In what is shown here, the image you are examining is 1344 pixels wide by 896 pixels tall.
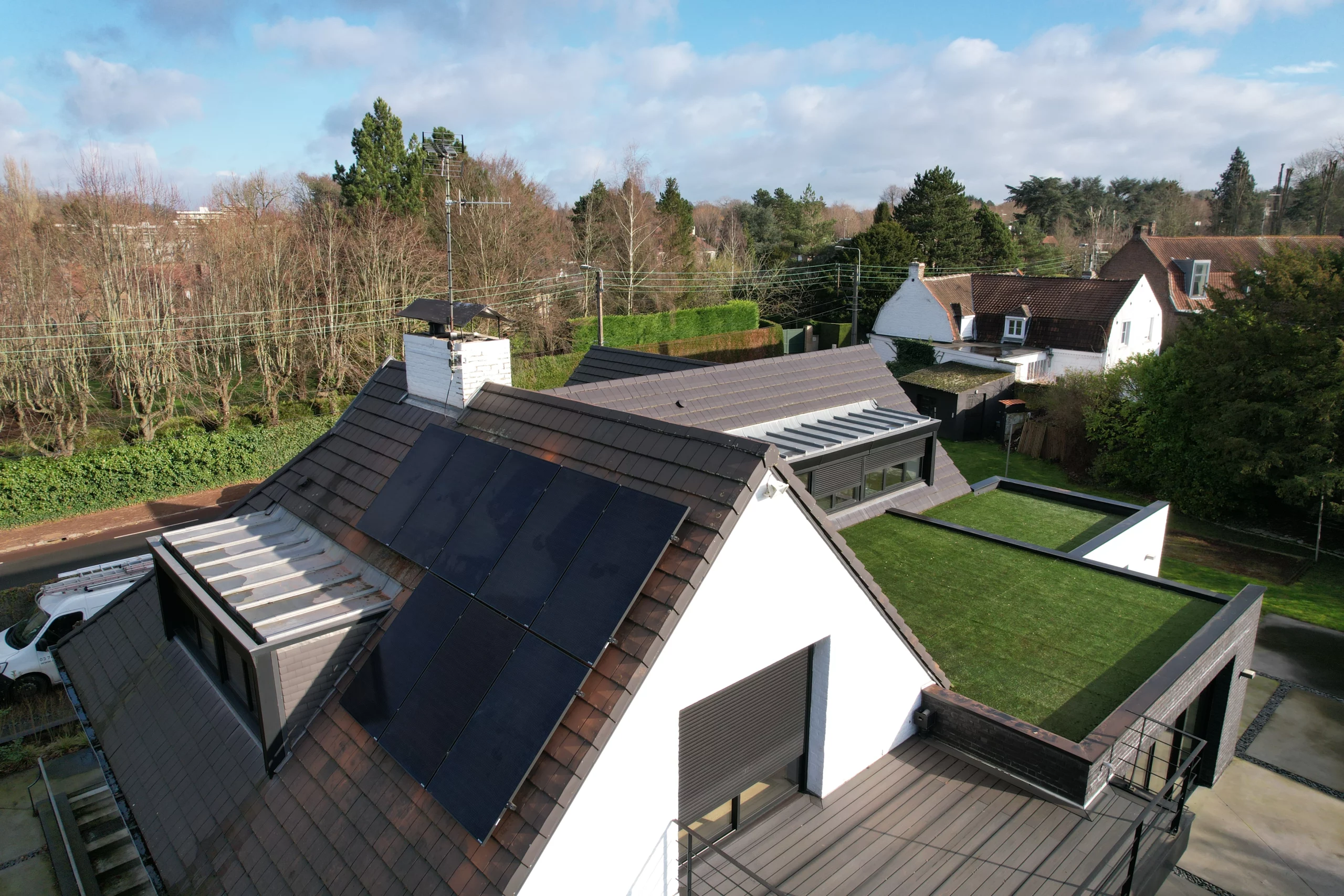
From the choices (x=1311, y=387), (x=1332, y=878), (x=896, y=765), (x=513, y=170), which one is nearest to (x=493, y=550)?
(x=896, y=765)

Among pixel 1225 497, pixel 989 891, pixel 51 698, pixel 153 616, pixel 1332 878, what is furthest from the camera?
pixel 1225 497

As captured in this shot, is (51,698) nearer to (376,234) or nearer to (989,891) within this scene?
(989,891)

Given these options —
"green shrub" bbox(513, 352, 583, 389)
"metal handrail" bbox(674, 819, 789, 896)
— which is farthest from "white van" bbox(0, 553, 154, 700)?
"green shrub" bbox(513, 352, 583, 389)

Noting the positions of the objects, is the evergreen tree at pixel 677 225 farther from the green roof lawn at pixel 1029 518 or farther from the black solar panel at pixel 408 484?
the black solar panel at pixel 408 484

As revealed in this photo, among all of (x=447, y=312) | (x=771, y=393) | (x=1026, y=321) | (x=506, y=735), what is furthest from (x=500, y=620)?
(x=1026, y=321)

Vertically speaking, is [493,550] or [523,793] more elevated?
[493,550]

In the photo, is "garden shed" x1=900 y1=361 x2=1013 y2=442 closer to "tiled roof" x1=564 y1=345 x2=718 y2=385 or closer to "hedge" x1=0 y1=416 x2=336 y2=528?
"tiled roof" x1=564 y1=345 x2=718 y2=385

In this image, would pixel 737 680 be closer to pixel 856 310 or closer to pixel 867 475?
pixel 867 475
